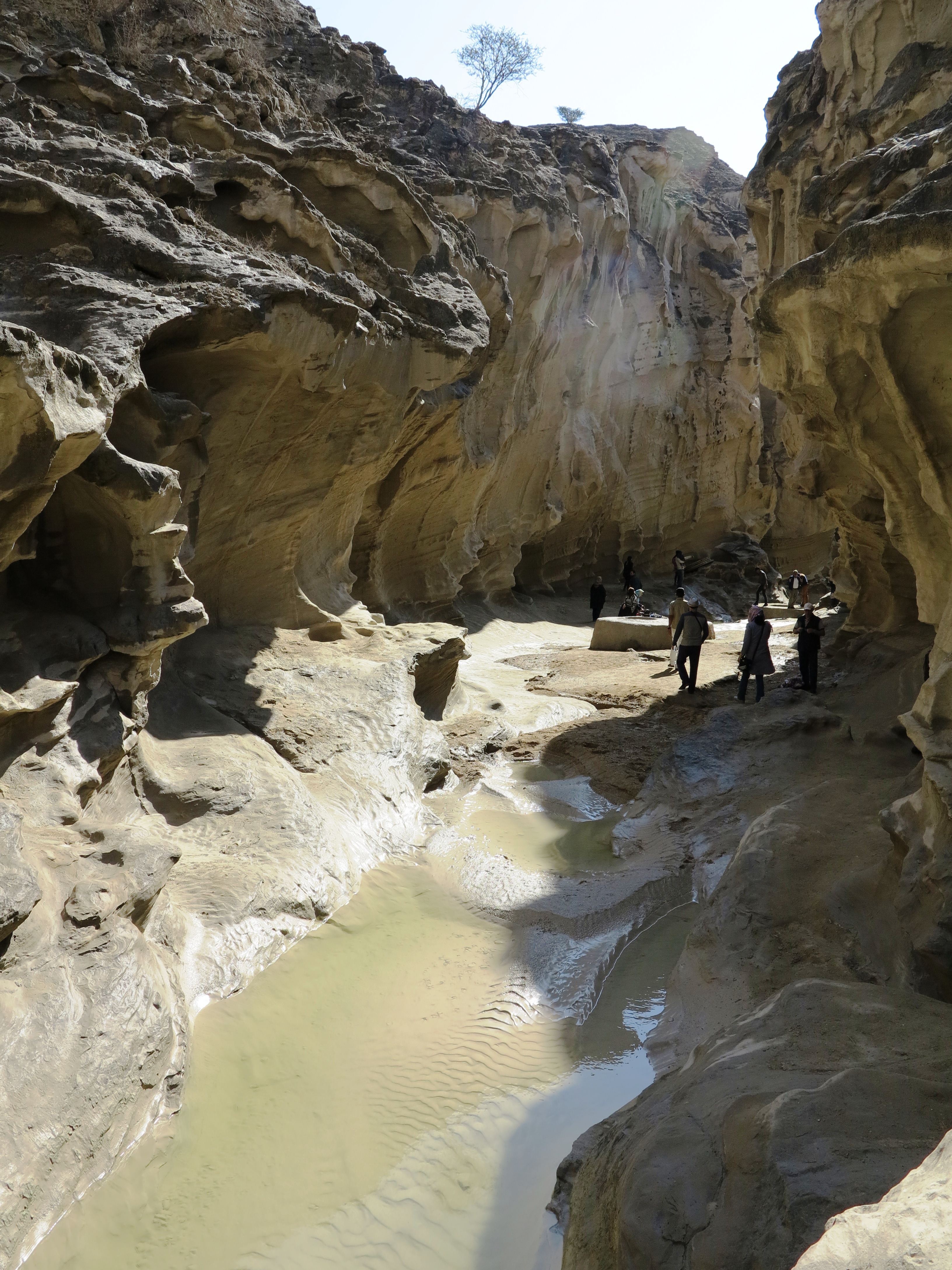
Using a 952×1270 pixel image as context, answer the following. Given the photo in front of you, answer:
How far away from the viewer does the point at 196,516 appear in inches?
291

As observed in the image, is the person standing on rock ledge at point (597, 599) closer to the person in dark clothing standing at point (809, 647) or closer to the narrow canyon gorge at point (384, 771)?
the narrow canyon gorge at point (384, 771)

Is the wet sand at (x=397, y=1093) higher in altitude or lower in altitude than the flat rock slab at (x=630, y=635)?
lower

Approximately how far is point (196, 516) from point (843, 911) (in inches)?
218

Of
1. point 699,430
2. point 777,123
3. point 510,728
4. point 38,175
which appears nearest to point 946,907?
point 510,728

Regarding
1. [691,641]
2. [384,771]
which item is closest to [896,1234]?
[384,771]

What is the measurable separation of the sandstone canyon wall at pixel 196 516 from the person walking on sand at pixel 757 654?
3130mm

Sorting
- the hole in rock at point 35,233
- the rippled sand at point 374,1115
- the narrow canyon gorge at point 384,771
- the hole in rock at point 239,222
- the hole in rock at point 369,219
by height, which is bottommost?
the rippled sand at point 374,1115

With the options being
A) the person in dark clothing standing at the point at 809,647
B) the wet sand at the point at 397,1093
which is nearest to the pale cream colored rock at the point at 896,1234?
the wet sand at the point at 397,1093

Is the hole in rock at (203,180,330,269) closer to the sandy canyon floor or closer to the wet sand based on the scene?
the sandy canyon floor

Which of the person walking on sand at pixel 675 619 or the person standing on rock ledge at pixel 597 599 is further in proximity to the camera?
the person standing on rock ledge at pixel 597 599

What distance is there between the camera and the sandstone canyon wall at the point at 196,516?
12.9 feet

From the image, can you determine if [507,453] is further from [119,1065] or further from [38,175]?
[119,1065]

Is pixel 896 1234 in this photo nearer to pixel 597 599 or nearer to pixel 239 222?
pixel 239 222

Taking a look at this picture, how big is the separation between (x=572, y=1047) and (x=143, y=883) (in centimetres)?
217
